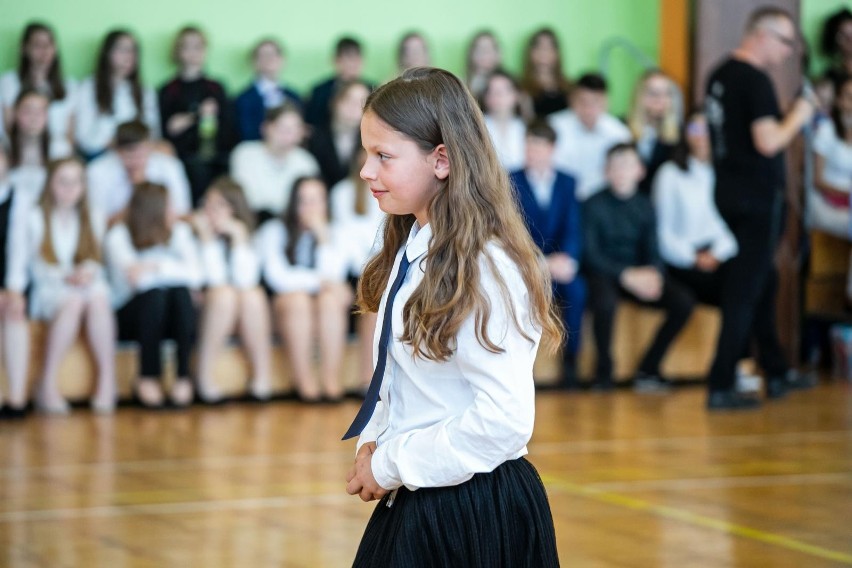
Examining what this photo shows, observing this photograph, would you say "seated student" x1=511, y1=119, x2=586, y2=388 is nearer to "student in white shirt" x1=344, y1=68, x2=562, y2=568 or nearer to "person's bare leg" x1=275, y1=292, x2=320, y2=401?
"person's bare leg" x1=275, y1=292, x2=320, y2=401

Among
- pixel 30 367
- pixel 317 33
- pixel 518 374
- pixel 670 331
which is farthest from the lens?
pixel 317 33

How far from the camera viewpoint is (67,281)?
622cm

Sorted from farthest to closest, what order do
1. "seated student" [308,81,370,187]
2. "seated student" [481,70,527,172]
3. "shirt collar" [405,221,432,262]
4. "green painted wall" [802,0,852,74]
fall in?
"green painted wall" [802,0,852,74] < "seated student" [481,70,527,172] < "seated student" [308,81,370,187] < "shirt collar" [405,221,432,262]

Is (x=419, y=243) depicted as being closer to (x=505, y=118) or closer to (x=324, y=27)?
(x=505, y=118)

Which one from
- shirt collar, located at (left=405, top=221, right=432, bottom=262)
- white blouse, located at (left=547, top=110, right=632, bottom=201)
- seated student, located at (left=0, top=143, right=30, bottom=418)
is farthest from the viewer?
white blouse, located at (left=547, top=110, right=632, bottom=201)

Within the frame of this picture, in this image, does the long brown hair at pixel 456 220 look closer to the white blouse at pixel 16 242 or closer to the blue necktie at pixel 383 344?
the blue necktie at pixel 383 344

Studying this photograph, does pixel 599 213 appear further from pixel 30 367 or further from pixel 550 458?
pixel 30 367

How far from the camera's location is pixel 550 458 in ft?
16.1

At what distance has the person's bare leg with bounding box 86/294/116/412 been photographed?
20.3ft

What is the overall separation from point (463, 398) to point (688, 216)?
567 cm

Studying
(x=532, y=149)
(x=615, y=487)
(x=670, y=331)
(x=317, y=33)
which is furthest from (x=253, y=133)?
(x=615, y=487)

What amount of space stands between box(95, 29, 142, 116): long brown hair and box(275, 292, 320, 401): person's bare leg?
1.62 meters

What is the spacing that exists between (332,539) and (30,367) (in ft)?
9.82

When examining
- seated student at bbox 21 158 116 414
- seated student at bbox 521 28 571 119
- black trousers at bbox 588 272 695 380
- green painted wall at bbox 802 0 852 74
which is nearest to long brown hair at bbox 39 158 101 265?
seated student at bbox 21 158 116 414
